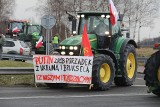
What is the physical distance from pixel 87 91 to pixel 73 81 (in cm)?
53

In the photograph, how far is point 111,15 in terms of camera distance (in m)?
13.6

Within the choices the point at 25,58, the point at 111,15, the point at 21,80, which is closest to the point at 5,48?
the point at 25,58

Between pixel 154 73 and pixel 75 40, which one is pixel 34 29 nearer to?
pixel 75 40

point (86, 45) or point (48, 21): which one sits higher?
point (48, 21)

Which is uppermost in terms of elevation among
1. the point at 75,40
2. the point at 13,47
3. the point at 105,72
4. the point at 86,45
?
the point at 75,40

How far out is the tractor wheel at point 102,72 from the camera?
12.4m

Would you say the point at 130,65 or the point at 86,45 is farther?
the point at 130,65

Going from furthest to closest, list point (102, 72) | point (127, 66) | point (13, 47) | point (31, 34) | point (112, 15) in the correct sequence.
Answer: point (31, 34) < point (13, 47) < point (127, 66) < point (112, 15) < point (102, 72)

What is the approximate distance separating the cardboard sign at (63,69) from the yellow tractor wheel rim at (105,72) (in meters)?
0.50

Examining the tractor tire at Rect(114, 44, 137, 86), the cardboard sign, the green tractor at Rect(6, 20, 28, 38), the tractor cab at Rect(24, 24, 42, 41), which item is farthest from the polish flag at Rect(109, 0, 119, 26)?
the green tractor at Rect(6, 20, 28, 38)

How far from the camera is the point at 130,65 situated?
48.7ft

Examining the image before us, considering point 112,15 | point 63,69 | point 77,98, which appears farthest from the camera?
point 112,15

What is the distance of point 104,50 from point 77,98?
2964 millimetres

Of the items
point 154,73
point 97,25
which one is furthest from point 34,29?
point 154,73
